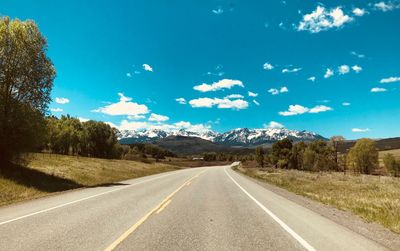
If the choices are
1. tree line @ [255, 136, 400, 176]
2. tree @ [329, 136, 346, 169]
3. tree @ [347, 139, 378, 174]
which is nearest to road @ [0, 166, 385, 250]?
tree @ [329, 136, 346, 169]

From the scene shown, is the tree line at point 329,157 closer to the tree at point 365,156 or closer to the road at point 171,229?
the tree at point 365,156

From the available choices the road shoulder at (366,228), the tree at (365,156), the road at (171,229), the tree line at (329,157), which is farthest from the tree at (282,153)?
the road at (171,229)

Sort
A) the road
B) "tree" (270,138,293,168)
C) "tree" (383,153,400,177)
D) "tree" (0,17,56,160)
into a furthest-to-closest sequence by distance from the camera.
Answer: "tree" (270,138,293,168), "tree" (383,153,400,177), "tree" (0,17,56,160), the road

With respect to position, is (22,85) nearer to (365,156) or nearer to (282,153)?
(365,156)

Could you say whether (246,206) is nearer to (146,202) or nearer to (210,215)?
(210,215)

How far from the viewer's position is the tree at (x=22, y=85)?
82.5 ft

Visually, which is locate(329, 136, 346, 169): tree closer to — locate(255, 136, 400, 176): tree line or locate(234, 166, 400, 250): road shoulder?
locate(255, 136, 400, 176): tree line

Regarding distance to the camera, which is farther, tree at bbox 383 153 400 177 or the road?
tree at bbox 383 153 400 177

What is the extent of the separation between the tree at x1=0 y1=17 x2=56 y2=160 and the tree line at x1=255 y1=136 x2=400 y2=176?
77064 millimetres

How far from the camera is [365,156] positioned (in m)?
103

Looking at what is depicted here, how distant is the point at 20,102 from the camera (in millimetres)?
26094

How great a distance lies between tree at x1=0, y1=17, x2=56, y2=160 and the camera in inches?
990

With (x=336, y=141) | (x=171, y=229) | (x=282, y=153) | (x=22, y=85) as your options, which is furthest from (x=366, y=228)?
(x=282, y=153)

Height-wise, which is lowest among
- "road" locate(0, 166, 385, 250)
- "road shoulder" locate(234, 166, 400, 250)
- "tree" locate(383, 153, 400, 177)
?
"road" locate(0, 166, 385, 250)
